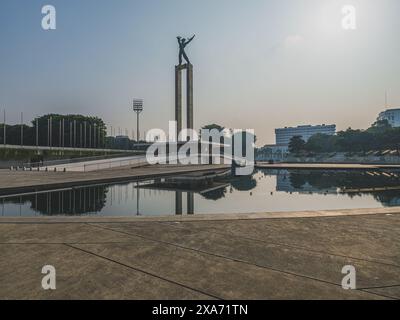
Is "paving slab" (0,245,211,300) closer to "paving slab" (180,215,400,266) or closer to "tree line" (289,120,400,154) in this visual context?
"paving slab" (180,215,400,266)

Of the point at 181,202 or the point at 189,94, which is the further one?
the point at 189,94

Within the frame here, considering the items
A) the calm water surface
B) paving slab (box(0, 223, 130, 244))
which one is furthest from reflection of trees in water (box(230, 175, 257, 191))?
paving slab (box(0, 223, 130, 244))

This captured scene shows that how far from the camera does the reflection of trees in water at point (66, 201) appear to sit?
10328 mm

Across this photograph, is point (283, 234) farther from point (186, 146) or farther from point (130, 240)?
point (186, 146)

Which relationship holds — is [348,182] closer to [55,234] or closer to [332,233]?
[332,233]

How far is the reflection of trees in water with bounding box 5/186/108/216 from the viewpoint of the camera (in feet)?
33.9

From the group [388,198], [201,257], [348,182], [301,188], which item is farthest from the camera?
[348,182]

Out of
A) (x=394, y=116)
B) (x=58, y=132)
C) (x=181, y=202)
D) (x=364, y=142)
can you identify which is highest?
(x=394, y=116)

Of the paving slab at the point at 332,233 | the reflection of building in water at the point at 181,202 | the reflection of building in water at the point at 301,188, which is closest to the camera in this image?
the paving slab at the point at 332,233

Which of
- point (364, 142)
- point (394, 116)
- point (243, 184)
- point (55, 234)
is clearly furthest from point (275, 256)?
point (394, 116)

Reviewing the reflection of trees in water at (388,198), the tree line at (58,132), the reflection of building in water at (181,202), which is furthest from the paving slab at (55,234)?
the tree line at (58,132)

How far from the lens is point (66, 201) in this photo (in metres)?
12.1

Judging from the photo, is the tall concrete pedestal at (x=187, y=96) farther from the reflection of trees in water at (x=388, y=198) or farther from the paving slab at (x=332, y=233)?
the paving slab at (x=332, y=233)
